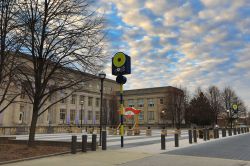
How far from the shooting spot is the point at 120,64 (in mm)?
17328

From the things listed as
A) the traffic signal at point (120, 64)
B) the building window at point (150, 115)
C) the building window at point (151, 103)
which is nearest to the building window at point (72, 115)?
the building window at point (150, 115)

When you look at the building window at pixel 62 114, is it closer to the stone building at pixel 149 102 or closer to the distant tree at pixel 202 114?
the stone building at pixel 149 102

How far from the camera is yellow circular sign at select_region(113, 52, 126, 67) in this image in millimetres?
17306

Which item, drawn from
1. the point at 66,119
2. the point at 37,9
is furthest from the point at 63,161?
the point at 66,119

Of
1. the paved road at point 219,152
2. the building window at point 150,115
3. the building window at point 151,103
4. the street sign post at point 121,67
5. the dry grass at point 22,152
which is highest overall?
the building window at point 151,103

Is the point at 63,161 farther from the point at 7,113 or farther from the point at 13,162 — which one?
the point at 7,113

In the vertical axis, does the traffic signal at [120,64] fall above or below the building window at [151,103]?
below

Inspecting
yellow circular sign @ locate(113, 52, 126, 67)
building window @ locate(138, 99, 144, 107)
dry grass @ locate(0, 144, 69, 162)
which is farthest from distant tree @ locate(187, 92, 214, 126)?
dry grass @ locate(0, 144, 69, 162)

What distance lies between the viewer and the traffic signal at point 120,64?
17.2 m

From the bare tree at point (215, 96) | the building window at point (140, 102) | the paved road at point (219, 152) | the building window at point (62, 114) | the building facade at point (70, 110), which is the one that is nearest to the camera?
the paved road at point (219, 152)

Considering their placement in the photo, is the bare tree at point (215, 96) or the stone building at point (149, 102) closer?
the bare tree at point (215, 96)

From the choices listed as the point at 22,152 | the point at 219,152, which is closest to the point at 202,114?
the point at 219,152

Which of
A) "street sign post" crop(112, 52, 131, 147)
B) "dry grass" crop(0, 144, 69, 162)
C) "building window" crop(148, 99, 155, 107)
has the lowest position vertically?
"dry grass" crop(0, 144, 69, 162)

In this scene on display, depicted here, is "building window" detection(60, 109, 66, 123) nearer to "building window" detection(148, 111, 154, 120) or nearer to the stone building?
the stone building
